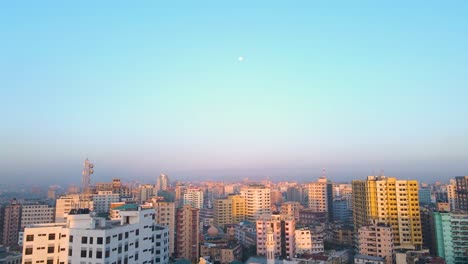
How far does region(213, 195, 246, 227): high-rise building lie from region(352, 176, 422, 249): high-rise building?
19370mm

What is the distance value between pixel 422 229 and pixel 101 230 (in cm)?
2582

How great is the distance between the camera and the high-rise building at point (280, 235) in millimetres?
26292

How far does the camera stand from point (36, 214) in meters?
37.2

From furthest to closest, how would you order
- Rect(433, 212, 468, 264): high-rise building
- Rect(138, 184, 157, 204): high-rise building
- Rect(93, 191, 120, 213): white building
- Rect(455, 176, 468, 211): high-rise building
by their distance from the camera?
Rect(138, 184, 157, 204): high-rise building → Rect(93, 191, 120, 213): white building → Rect(455, 176, 468, 211): high-rise building → Rect(433, 212, 468, 264): high-rise building

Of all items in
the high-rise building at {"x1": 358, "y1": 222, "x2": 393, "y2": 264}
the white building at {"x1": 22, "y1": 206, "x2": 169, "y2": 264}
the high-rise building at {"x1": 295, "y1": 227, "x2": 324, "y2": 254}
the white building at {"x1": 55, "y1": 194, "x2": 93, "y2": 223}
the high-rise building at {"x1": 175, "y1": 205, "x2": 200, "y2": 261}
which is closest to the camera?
the white building at {"x1": 22, "y1": 206, "x2": 169, "y2": 264}

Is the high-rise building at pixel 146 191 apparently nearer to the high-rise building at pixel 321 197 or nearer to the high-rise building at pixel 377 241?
the high-rise building at pixel 321 197

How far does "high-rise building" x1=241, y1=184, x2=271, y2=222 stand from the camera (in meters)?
43.0

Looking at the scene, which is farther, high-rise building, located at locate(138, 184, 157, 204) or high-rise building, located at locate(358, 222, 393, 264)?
high-rise building, located at locate(138, 184, 157, 204)

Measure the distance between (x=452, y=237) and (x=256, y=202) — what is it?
2299 centimetres

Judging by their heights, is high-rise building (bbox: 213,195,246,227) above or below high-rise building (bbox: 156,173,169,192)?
below

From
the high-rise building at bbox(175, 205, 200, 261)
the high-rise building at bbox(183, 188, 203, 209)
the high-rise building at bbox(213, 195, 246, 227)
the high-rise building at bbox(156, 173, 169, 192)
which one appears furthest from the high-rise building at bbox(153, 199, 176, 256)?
the high-rise building at bbox(156, 173, 169, 192)

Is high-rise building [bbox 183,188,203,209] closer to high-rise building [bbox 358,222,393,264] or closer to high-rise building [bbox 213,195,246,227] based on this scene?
high-rise building [bbox 213,195,246,227]

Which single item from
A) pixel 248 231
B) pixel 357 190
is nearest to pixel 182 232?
pixel 248 231

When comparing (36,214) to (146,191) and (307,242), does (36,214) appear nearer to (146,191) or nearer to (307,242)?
(146,191)
